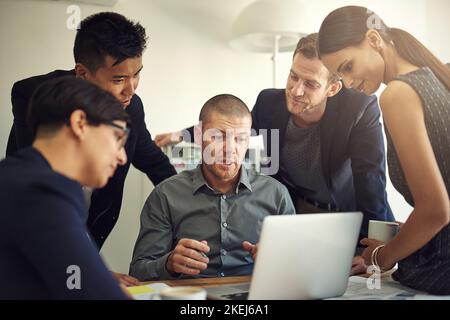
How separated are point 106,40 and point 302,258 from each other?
36.7 inches

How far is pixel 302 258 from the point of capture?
107 centimetres

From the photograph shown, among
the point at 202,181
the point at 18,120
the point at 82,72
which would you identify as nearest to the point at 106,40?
the point at 82,72

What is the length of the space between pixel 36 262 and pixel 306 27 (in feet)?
5.18

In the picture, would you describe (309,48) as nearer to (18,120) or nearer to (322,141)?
(322,141)

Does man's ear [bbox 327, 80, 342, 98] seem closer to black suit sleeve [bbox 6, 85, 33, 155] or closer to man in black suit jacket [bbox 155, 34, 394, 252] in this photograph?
man in black suit jacket [bbox 155, 34, 394, 252]

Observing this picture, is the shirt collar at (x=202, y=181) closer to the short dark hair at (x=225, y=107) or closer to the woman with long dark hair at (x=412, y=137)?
the short dark hair at (x=225, y=107)

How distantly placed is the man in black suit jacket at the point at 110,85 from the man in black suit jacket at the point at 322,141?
12 cm

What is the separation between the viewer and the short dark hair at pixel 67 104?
93 cm

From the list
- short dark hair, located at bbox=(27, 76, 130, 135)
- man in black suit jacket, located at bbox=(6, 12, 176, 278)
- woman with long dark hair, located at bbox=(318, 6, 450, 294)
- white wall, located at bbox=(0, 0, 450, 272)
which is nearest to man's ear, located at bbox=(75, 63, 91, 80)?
man in black suit jacket, located at bbox=(6, 12, 176, 278)

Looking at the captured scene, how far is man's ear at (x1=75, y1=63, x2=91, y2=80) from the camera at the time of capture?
1.58m

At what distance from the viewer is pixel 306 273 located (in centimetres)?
109

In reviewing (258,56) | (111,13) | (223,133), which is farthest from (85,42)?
(258,56)

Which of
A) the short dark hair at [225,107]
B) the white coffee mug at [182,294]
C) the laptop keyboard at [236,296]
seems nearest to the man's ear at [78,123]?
the white coffee mug at [182,294]
